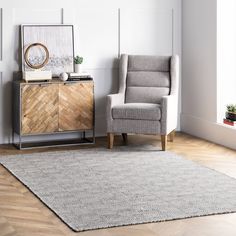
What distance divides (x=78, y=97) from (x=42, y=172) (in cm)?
138

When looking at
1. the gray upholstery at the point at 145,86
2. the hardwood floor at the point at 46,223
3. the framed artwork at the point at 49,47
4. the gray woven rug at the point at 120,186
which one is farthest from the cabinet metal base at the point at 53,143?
the hardwood floor at the point at 46,223

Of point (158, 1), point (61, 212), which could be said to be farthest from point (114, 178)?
point (158, 1)

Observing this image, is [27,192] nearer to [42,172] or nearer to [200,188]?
[42,172]

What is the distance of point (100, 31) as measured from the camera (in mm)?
7285

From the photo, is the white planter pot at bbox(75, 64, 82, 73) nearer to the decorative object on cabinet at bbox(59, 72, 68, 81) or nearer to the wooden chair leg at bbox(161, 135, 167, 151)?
the decorative object on cabinet at bbox(59, 72, 68, 81)

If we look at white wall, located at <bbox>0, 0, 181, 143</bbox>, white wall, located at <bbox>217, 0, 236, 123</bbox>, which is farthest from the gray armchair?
white wall, located at <bbox>217, 0, 236, 123</bbox>

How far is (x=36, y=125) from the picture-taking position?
6738 mm

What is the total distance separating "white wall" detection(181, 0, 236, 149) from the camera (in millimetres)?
7082

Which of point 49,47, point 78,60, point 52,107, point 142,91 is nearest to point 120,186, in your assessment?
point 52,107

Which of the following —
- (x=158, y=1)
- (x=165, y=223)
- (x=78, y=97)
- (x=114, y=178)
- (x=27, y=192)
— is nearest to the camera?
(x=165, y=223)

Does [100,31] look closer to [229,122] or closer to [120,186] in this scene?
[229,122]

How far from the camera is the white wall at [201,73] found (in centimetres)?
708

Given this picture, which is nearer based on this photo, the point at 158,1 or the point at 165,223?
the point at 165,223

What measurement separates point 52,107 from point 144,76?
1.12m
